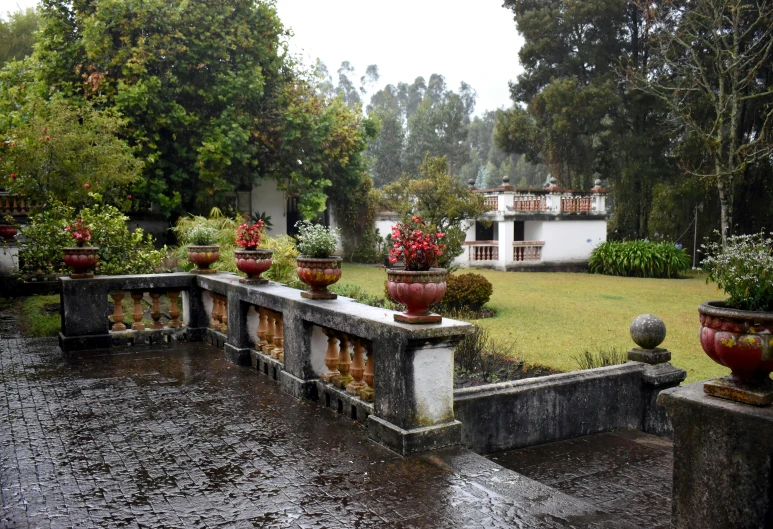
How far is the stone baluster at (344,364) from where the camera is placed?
5.22 metres

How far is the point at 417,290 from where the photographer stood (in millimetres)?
4234

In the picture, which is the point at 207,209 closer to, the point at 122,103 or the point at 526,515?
the point at 122,103

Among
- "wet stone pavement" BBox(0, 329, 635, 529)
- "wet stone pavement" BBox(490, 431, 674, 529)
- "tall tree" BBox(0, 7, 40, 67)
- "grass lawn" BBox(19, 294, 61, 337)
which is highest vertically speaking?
"tall tree" BBox(0, 7, 40, 67)

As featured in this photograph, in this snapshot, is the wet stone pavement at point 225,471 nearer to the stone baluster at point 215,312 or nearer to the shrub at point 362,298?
the stone baluster at point 215,312

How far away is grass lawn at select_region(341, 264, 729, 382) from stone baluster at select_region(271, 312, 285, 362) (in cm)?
411

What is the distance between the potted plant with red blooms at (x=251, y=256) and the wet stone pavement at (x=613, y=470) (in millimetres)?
3094

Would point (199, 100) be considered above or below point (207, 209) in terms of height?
above

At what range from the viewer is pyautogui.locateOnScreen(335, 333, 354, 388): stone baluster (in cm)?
522

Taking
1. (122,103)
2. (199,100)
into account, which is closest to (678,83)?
(199,100)

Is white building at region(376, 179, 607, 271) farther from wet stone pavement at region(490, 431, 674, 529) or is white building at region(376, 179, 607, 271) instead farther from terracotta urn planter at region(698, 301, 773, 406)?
terracotta urn planter at region(698, 301, 773, 406)

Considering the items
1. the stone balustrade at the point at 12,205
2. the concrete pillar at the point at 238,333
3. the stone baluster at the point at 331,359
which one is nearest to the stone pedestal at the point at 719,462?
the stone baluster at the point at 331,359

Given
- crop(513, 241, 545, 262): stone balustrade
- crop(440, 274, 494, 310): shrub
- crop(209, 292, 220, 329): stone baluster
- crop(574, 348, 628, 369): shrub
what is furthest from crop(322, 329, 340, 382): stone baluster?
crop(513, 241, 545, 262): stone balustrade

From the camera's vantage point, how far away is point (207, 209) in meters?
20.6

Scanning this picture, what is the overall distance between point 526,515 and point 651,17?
24.9m
